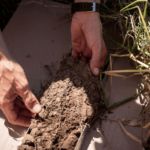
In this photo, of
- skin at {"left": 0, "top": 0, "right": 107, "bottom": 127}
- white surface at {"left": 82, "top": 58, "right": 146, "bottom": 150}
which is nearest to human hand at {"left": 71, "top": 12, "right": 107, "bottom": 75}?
skin at {"left": 0, "top": 0, "right": 107, "bottom": 127}

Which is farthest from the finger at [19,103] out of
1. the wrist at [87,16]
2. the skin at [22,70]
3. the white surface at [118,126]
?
the wrist at [87,16]

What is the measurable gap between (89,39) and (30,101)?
54 centimetres

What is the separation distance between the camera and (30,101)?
0.88m

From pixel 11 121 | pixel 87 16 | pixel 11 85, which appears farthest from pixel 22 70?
pixel 87 16

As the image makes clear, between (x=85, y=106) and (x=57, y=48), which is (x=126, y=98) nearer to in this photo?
(x=85, y=106)

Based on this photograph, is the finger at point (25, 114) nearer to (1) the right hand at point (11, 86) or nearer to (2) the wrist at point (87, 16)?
(1) the right hand at point (11, 86)

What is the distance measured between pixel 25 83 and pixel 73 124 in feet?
1.07

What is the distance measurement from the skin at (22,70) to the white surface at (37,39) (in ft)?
0.54

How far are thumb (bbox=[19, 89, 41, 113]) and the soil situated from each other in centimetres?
3

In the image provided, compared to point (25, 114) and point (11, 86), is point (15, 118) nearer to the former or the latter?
point (25, 114)

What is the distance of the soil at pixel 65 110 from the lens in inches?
33.1

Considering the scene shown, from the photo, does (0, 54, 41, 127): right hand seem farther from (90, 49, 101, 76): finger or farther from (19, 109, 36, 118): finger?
(90, 49, 101, 76): finger

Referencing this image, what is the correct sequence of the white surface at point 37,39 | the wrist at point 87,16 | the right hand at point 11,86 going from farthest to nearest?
the white surface at point 37,39, the wrist at point 87,16, the right hand at point 11,86

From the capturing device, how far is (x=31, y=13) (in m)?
1.66
